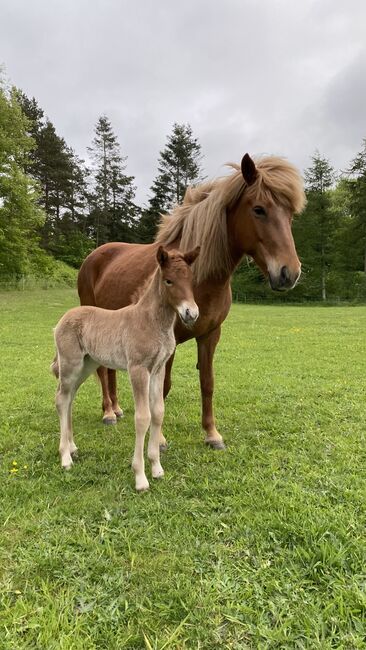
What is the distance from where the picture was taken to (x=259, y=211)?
3.60 meters

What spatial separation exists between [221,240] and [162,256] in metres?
0.89

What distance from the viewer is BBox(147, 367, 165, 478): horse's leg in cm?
360

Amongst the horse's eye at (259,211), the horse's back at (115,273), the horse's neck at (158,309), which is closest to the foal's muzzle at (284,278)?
the horse's eye at (259,211)

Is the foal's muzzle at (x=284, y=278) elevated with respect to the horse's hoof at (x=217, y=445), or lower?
elevated

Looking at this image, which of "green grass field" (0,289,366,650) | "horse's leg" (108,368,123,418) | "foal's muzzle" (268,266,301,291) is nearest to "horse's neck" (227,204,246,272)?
"foal's muzzle" (268,266,301,291)

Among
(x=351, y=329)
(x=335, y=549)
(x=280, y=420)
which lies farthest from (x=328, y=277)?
(x=335, y=549)

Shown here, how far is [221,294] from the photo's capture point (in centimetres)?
421

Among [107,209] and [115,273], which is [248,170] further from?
[107,209]

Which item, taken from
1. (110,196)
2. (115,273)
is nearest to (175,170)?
(110,196)

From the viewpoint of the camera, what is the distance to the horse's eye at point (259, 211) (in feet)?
11.7

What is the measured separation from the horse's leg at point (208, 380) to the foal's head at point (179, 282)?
119cm

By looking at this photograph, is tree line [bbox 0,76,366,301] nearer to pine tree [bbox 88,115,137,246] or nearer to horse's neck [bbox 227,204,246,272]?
pine tree [bbox 88,115,137,246]

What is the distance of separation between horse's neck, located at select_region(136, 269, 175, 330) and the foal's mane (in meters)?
0.65

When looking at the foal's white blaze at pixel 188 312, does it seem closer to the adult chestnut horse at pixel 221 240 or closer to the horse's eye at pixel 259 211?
the adult chestnut horse at pixel 221 240
